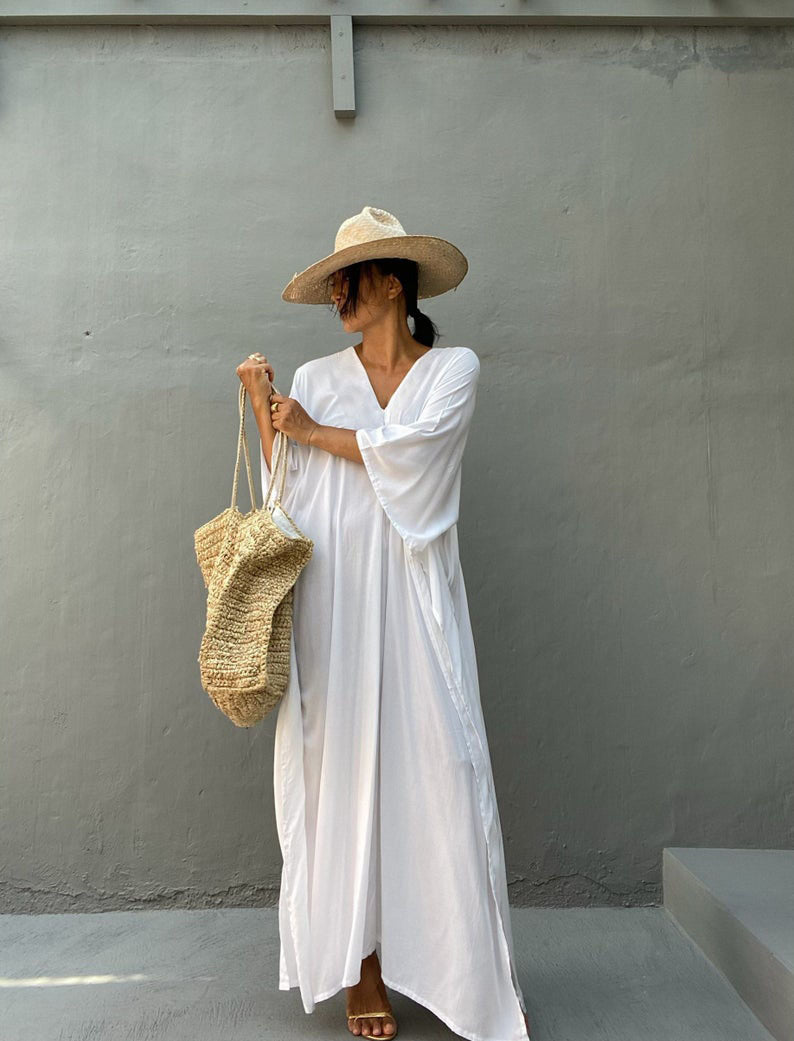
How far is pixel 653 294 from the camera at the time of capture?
3.58 meters

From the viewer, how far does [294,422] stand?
8.72ft

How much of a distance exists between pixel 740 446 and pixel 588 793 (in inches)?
48.4

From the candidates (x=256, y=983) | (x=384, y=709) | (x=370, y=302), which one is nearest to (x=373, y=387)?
(x=370, y=302)

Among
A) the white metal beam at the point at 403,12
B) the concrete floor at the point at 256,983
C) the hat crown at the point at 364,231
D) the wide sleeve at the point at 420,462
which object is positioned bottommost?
the concrete floor at the point at 256,983

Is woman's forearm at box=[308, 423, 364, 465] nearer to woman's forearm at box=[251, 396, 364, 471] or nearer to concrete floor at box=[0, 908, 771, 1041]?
woman's forearm at box=[251, 396, 364, 471]

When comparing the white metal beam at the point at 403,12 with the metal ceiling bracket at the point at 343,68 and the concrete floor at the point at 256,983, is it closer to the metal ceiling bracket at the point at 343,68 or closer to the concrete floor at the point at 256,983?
the metal ceiling bracket at the point at 343,68

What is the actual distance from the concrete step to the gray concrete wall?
13 centimetres

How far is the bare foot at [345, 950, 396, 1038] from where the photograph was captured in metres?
2.48

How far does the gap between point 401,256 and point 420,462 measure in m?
0.58

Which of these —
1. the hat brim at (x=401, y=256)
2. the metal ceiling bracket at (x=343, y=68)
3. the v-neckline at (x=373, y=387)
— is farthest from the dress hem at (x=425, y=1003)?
the metal ceiling bracket at (x=343, y=68)

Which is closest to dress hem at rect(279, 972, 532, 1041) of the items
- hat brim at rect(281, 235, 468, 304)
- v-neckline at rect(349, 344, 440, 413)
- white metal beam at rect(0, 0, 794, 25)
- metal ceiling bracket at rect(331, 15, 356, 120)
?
v-neckline at rect(349, 344, 440, 413)

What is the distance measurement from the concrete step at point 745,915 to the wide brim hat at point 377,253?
183cm

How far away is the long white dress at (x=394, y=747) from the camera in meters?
2.43

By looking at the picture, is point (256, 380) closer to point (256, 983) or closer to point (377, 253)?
point (377, 253)
